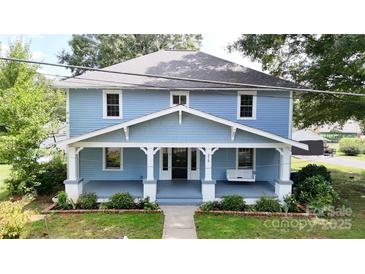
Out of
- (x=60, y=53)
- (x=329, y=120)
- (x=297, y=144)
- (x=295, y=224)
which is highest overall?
(x=60, y=53)

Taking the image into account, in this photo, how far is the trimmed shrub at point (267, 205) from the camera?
10547 millimetres

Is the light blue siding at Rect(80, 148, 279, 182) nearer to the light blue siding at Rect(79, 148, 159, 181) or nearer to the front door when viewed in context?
the light blue siding at Rect(79, 148, 159, 181)

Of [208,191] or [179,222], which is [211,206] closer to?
[208,191]

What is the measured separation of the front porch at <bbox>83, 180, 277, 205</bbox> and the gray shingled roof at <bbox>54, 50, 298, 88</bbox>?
4709 mm

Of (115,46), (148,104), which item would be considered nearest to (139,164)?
(148,104)

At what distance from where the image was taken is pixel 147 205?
10.6m

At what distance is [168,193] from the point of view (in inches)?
462

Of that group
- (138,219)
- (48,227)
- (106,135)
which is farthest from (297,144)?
(48,227)

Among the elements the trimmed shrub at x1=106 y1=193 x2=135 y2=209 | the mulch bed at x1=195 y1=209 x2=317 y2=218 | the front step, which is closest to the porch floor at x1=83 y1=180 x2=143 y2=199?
the trimmed shrub at x1=106 y1=193 x2=135 y2=209

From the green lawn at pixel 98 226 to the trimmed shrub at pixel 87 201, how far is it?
54 cm

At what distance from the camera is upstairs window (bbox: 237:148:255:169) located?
45.3 ft

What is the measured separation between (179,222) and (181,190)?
282 centimetres

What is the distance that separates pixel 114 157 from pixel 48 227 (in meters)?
5.38

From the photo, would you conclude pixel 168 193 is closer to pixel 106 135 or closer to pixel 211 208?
pixel 211 208
